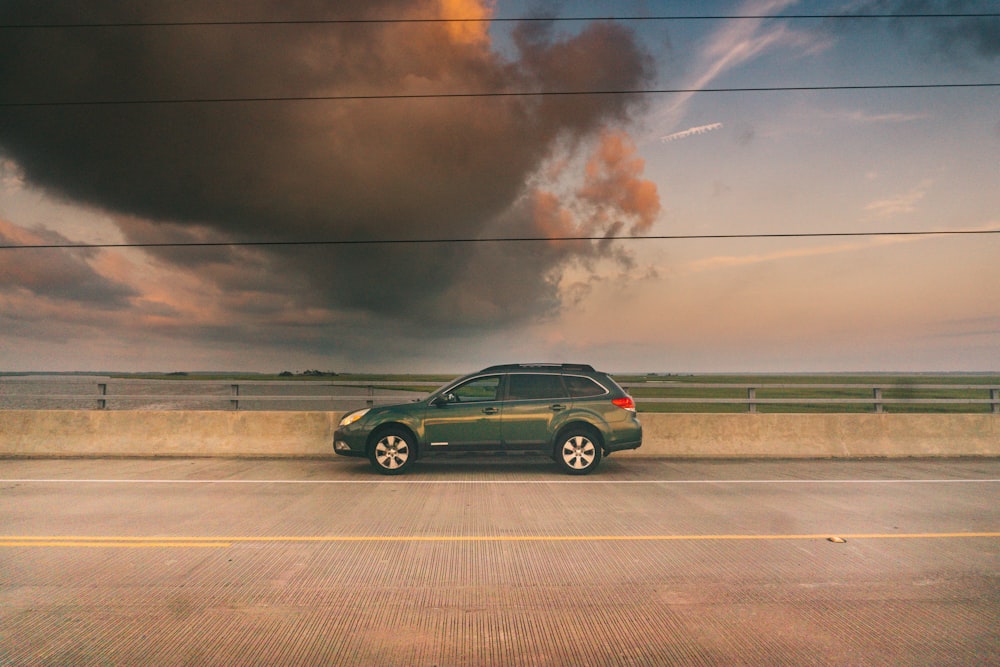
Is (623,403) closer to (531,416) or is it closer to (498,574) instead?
(531,416)

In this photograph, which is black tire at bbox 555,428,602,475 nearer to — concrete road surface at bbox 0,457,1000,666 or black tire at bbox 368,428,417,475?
concrete road surface at bbox 0,457,1000,666

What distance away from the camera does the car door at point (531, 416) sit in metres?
10.6

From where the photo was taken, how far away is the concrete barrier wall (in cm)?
1306

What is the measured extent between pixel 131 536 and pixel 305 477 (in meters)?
3.91

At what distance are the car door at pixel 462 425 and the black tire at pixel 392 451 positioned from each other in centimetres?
35

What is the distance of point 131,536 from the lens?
6.54 m

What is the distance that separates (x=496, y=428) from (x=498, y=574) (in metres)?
5.36

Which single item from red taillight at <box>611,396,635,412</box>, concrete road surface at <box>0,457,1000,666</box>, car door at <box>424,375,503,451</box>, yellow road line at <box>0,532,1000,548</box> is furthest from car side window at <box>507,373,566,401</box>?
yellow road line at <box>0,532,1000,548</box>

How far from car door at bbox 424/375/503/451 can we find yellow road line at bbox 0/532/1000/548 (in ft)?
13.3

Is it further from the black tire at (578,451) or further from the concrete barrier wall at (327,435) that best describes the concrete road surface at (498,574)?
the concrete barrier wall at (327,435)

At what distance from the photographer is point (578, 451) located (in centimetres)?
1067

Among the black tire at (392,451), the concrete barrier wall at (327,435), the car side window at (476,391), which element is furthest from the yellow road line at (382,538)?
the concrete barrier wall at (327,435)

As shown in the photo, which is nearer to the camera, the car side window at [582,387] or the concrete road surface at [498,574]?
the concrete road surface at [498,574]

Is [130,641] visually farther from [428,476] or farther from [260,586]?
[428,476]
